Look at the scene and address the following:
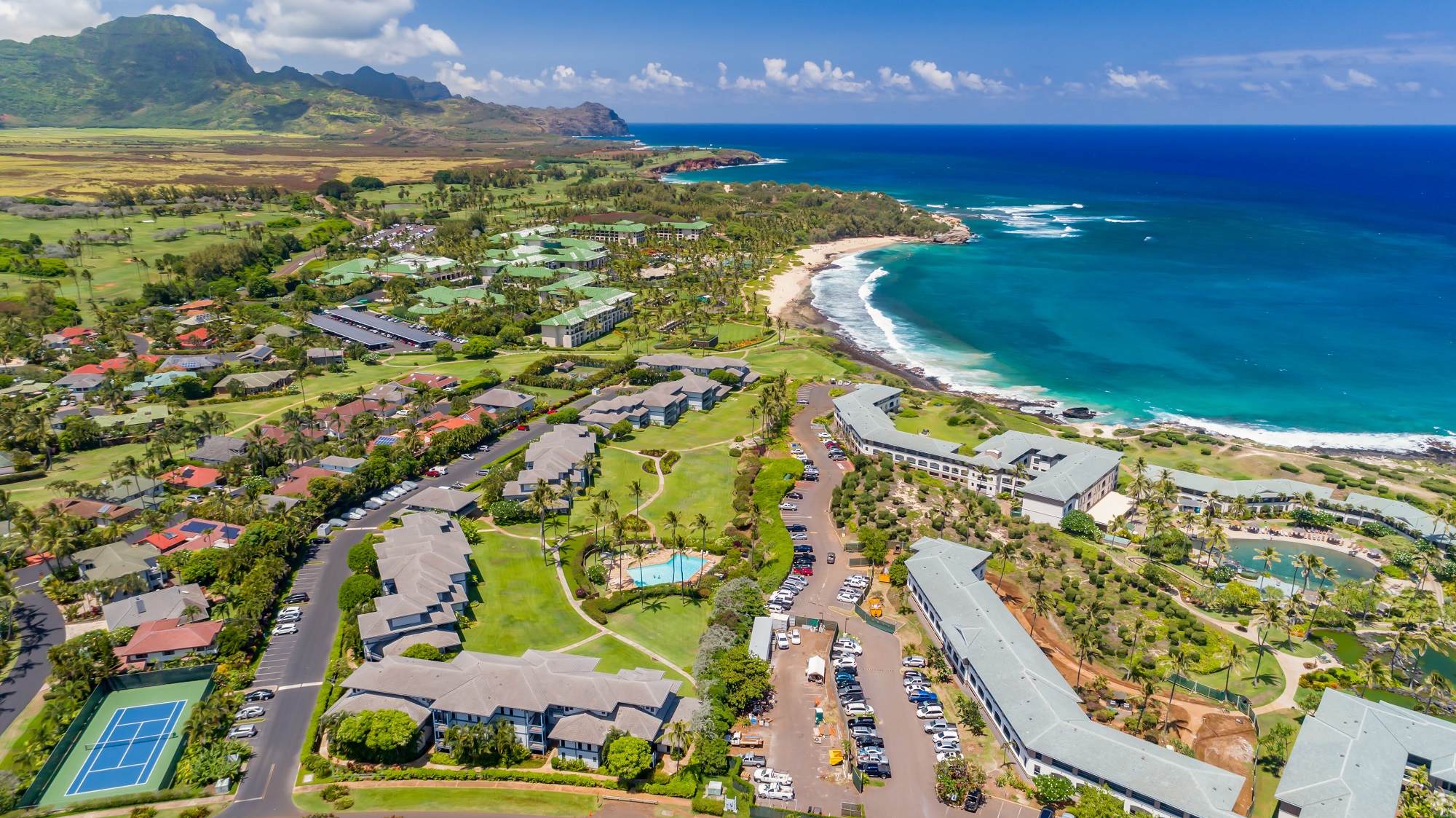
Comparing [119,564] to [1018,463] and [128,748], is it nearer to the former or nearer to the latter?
[128,748]

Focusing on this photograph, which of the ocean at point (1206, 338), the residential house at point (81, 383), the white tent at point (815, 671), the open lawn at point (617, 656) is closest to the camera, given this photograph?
the white tent at point (815, 671)

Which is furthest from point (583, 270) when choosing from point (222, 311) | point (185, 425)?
point (185, 425)

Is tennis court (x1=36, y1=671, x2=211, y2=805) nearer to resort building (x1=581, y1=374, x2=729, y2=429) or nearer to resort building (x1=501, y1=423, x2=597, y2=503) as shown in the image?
resort building (x1=501, y1=423, x2=597, y2=503)

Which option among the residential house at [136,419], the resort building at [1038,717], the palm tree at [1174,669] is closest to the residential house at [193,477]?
the residential house at [136,419]

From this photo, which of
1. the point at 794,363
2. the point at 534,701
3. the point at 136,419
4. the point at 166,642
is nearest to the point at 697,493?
the point at 534,701

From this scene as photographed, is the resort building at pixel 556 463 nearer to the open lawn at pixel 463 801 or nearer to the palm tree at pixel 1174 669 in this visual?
the open lawn at pixel 463 801

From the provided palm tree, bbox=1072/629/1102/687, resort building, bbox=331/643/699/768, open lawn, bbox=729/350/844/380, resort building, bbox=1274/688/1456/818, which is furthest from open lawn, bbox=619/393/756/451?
resort building, bbox=1274/688/1456/818
